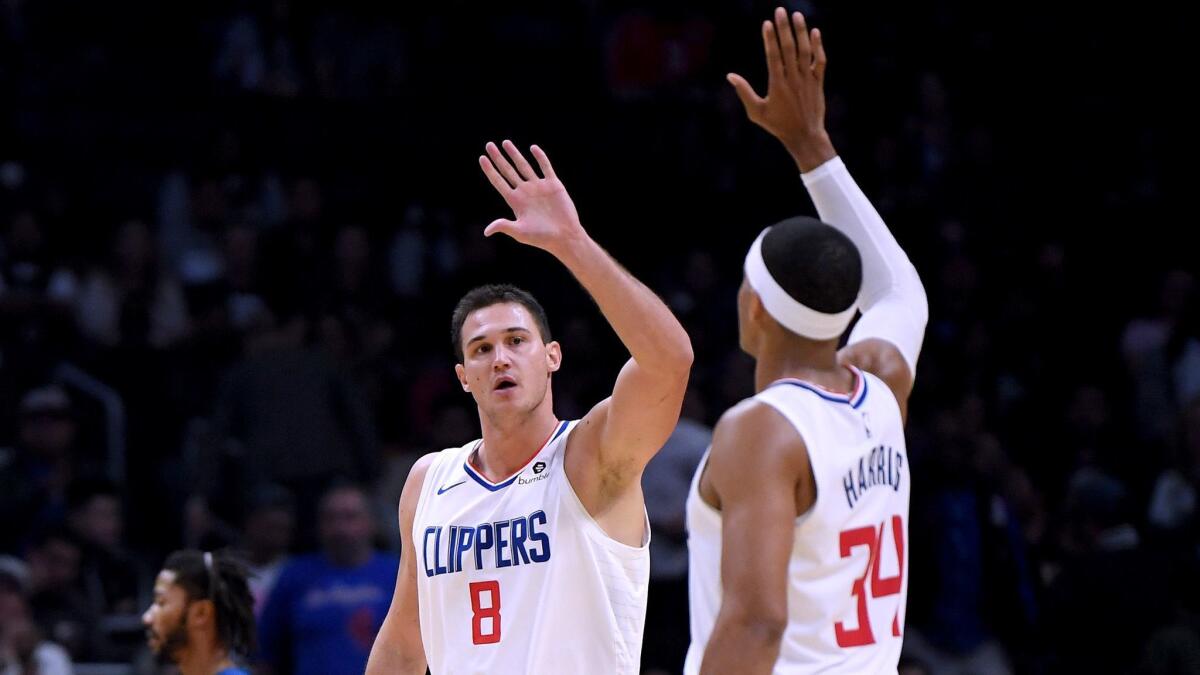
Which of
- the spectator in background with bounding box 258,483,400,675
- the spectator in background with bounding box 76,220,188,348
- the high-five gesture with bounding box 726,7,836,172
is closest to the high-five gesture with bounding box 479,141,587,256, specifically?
the high-five gesture with bounding box 726,7,836,172

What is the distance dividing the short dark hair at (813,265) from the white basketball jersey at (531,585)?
5.06 feet

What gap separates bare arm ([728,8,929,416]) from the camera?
432cm

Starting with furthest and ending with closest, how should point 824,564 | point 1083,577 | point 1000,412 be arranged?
1. point 1000,412
2. point 1083,577
3. point 824,564

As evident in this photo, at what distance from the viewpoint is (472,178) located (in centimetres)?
1323

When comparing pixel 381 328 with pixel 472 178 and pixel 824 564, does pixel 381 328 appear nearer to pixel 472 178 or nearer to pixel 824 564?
pixel 472 178

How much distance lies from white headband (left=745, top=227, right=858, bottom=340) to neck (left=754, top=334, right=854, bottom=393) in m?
0.03

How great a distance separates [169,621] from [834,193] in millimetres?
3022

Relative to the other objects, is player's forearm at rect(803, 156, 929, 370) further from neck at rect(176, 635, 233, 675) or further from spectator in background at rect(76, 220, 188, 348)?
spectator in background at rect(76, 220, 188, 348)

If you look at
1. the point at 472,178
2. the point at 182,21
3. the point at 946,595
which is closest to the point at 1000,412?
the point at 946,595

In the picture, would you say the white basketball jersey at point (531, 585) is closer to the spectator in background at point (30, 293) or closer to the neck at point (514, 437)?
the neck at point (514, 437)

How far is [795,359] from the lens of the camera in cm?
385

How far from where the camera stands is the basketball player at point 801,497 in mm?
3549

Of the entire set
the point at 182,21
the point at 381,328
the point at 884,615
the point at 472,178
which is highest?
the point at 182,21

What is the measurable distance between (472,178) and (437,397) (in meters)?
2.69
